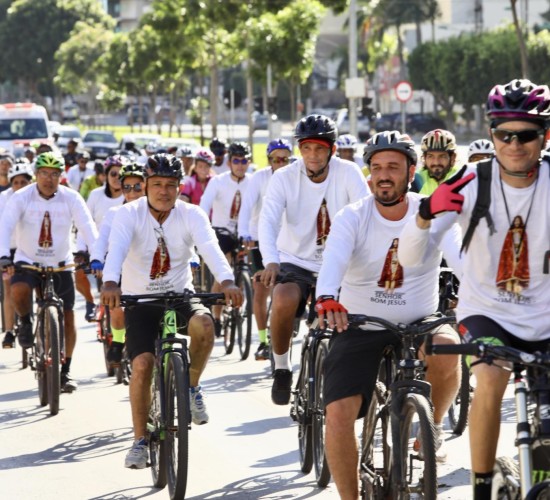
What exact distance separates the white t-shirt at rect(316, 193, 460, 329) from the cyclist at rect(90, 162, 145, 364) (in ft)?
9.47

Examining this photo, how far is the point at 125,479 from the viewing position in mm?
8219

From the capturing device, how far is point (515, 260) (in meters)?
5.23

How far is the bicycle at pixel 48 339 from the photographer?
1048 centimetres

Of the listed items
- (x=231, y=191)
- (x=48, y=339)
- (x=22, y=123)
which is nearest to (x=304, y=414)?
(x=48, y=339)

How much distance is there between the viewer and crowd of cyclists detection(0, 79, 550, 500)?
519 centimetres

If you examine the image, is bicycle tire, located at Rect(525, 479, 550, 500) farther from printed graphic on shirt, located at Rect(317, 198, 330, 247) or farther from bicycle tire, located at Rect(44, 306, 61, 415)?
bicycle tire, located at Rect(44, 306, 61, 415)

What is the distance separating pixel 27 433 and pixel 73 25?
101m

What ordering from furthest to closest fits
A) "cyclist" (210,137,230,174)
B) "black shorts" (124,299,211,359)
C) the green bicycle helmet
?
"cyclist" (210,137,230,174), the green bicycle helmet, "black shorts" (124,299,211,359)

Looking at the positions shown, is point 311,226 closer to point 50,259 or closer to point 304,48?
point 50,259

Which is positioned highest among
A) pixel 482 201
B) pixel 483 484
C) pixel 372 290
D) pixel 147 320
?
pixel 482 201

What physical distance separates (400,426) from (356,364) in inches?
18.7

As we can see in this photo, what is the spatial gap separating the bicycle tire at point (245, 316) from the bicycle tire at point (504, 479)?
8.12m

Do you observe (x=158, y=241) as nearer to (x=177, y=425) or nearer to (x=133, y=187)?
(x=177, y=425)

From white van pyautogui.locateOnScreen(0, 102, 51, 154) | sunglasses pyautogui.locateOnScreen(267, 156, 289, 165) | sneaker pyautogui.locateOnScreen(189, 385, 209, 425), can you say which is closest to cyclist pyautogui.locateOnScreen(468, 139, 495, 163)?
sunglasses pyautogui.locateOnScreen(267, 156, 289, 165)
